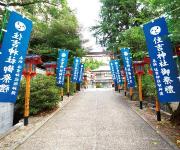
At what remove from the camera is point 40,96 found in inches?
554

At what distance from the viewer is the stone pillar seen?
1293cm

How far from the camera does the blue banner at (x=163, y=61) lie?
27.6 ft

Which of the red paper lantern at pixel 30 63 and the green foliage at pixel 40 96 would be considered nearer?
the red paper lantern at pixel 30 63

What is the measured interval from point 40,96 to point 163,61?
302 inches

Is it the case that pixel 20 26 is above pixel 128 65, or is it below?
above

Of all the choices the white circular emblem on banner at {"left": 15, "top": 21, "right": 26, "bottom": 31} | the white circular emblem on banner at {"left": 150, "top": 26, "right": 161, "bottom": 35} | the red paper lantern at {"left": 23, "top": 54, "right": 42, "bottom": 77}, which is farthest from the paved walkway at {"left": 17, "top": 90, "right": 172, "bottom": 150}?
the white circular emblem on banner at {"left": 15, "top": 21, "right": 26, "bottom": 31}

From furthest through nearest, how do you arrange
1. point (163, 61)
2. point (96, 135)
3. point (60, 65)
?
point (60, 65) → point (96, 135) → point (163, 61)

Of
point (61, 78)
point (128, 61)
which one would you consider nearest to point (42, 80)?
point (61, 78)

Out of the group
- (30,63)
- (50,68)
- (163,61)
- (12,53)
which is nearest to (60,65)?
(50,68)

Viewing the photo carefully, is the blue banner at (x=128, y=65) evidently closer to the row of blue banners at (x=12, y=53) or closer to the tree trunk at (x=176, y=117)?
the tree trunk at (x=176, y=117)

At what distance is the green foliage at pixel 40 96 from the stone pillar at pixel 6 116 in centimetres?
61

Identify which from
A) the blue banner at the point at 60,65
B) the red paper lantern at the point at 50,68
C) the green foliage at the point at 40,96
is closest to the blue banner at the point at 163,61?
the green foliage at the point at 40,96

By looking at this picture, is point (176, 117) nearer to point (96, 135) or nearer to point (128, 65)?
point (96, 135)

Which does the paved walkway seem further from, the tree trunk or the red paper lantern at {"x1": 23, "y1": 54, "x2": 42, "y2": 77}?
the red paper lantern at {"x1": 23, "y1": 54, "x2": 42, "y2": 77}
